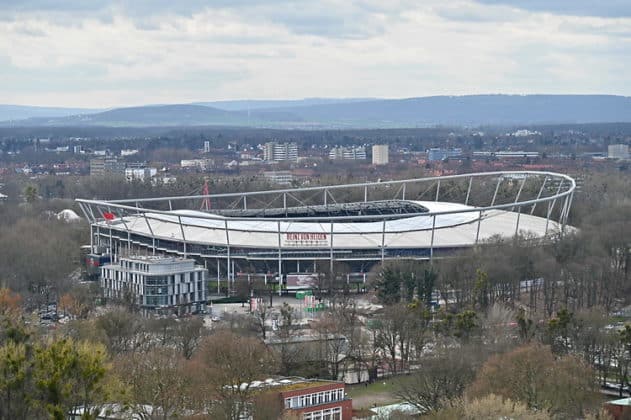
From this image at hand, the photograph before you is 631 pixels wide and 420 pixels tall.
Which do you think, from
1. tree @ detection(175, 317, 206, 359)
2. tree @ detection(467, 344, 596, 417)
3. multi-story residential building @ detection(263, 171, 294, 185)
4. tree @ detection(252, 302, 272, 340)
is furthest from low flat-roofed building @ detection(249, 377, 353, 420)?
multi-story residential building @ detection(263, 171, 294, 185)

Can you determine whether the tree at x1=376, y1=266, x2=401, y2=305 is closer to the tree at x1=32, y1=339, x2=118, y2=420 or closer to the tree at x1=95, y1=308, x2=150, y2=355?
the tree at x1=95, y1=308, x2=150, y2=355

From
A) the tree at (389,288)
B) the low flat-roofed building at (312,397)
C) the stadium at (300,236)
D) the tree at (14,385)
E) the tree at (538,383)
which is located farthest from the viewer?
the stadium at (300,236)

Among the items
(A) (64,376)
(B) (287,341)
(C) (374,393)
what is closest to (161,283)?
(B) (287,341)

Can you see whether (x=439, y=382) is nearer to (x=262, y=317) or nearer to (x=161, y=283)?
(x=262, y=317)

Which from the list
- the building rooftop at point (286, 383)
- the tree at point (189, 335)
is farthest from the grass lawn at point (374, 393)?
the tree at point (189, 335)

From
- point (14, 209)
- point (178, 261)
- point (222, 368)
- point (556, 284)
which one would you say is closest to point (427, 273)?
point (556, 284)

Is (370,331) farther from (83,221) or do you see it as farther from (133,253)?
(83,221)

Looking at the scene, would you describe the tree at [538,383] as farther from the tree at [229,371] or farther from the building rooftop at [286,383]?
the tree at [229,371]

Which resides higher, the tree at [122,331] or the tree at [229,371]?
the tree at [229,371]
